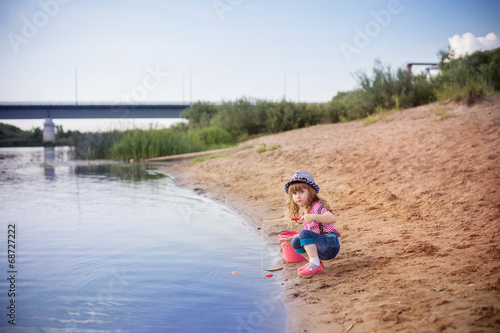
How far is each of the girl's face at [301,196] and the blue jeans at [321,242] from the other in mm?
353

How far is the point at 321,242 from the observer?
4.60m

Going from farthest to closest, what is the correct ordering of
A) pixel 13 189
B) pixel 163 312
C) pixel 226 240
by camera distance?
pixel 13 189
pixel 226 240
pixel 163 312

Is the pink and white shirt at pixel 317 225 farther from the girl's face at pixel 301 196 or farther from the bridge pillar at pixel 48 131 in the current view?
the bridge pillar at pixel 48 131

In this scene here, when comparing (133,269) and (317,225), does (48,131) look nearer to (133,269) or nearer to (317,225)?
(133,269)

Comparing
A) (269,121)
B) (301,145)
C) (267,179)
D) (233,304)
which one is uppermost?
(269,121)

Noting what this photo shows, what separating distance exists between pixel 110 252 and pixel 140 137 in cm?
1791

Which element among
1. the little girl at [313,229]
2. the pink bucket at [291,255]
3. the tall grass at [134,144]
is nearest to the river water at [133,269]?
the pink bucket at [291,255]

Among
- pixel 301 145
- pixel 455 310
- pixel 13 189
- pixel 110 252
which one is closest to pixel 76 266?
pixel 110 252

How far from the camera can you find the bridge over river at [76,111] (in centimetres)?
5362

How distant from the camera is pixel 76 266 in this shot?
5.14 m

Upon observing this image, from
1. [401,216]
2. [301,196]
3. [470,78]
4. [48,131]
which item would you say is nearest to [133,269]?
[301,196]

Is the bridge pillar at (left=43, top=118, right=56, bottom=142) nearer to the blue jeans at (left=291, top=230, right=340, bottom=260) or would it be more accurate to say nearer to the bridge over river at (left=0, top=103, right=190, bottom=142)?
the bridge over river at (left=0, top=103, right=190, bottom=142)

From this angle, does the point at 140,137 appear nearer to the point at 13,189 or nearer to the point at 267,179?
the point at 13,189

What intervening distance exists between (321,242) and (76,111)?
5830 centimetres
